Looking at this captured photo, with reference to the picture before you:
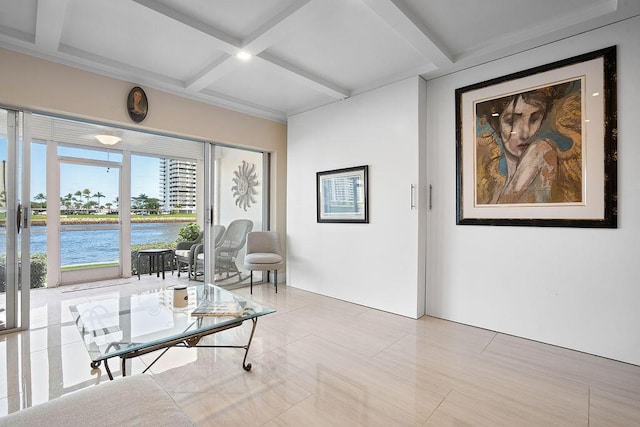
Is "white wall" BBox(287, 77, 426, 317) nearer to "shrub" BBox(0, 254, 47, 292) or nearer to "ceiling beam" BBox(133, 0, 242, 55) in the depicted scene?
"ceiling beam" BBox(133, 0, 242, 55)

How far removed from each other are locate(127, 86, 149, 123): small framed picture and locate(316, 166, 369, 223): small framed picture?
2.19 meters

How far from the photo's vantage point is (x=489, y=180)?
2.97m

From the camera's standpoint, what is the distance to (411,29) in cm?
243

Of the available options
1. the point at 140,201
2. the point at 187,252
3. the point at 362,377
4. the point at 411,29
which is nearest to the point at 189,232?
the point at 187,252

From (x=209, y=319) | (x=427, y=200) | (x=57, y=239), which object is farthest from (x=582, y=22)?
(x=57, y=239)

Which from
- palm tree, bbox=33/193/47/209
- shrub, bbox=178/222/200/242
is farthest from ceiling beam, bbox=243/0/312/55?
palm tree, bbox=33/193/47/209

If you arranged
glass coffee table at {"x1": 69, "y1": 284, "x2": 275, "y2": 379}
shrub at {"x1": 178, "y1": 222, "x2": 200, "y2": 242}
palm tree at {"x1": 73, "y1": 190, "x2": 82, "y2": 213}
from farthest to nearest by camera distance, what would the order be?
shrub at {"x1": 178, "y1": 222, "x2": 200, "y2": 242} → palm tree at {"x1": 73, "y1": 190, "x2": 82, "y2": 213} → glass coffee table at {"x1": 69, "y1": 284, "x2": 275, "y2": 379}

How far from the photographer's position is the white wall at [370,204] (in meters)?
3.33

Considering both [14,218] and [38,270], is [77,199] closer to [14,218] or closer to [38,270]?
[38,270]

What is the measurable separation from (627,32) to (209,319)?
3710 millimetres

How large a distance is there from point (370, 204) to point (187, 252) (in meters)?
2.62

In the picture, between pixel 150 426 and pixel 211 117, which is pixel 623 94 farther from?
pixel 211 117

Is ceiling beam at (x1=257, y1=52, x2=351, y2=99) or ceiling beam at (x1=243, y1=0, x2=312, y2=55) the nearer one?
ceiling beam at (x1=243, y1=0, x2=312, y2=55)

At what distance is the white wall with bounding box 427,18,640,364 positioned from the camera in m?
2.33
